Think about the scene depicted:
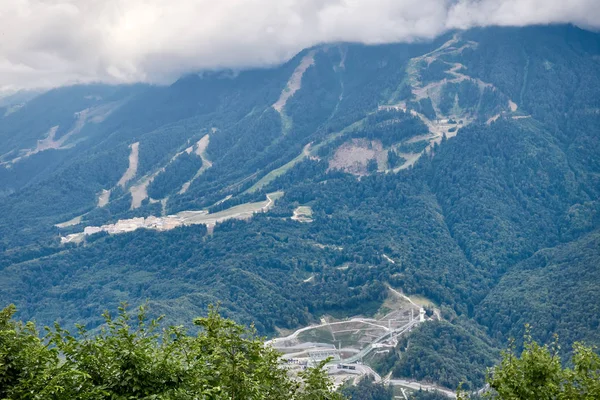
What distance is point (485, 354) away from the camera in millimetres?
149375

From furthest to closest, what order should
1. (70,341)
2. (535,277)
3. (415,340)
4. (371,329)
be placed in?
(535,277) → (371,329) → (415,340) → (70,341)

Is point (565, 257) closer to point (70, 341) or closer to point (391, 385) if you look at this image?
point (391, 385)

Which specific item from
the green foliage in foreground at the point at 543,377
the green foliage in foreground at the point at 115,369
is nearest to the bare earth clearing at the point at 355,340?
the green foliage in foreground at the point at 543,377

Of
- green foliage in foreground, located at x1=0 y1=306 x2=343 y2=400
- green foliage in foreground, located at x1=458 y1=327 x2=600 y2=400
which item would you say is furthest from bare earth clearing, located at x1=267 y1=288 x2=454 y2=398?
green foliage in foreground, located at x1=0 y1=306 x2=343 y2=400

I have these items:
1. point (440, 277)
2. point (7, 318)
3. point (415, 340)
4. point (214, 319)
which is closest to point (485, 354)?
point (415, 340)

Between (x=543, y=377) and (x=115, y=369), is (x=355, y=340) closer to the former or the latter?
(x=543, y=377)

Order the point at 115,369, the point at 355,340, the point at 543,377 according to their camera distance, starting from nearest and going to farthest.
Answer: the point at 115,369 < the point at 543,377 < the point at 355,340

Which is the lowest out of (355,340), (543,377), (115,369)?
(355,340)

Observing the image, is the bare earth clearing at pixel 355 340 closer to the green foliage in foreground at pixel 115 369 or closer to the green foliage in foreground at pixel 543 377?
the green foliage in foreground at pixel 543 377

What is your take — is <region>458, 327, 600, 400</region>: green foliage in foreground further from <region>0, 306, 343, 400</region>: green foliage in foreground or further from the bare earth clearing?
the bare earth clearing

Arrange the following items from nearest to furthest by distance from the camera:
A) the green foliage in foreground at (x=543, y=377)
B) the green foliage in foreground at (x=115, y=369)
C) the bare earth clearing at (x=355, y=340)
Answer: the green foliage in foreground at (x=115, y=369) < the green foliage in foreground at (x=543, y=377) < the bare earth clearing at (x=355, y=340)

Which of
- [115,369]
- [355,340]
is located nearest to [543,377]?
[115,369]

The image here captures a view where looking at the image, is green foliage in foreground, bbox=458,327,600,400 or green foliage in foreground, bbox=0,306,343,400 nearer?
green foliage in foreground, bbox=0,306,343,400

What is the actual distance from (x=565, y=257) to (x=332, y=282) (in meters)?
76.4
